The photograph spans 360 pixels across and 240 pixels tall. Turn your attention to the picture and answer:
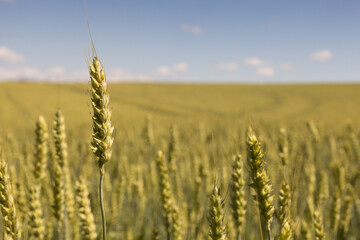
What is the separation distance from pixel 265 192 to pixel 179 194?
2.25 meters

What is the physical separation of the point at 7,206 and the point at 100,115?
2.34 feet

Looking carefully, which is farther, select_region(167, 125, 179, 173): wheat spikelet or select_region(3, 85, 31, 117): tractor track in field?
select_region(3, 85, 31, 117): tractor track in field

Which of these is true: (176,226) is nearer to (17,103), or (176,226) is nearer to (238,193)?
(238,193)

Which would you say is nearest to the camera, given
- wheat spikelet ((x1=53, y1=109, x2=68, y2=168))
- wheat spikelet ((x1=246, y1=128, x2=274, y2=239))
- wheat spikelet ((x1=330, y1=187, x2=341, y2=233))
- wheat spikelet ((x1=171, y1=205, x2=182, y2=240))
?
wheat spikelet ((x1=246, y1=128, x2=274, y2=239))

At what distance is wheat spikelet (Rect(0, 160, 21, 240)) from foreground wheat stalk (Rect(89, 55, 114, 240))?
0.52 meters

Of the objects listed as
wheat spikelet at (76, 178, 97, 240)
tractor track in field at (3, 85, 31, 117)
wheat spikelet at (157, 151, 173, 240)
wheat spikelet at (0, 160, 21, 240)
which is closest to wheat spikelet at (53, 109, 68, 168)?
wheat spikelet at (76, 178, 97, 240)

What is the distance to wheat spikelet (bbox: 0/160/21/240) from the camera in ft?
4.82

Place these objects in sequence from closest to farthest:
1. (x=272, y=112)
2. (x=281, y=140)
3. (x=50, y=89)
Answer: (x=281, y=140) → (x=272, y=112) → (x=50, y=89)

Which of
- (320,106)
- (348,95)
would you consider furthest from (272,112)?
(348,95)

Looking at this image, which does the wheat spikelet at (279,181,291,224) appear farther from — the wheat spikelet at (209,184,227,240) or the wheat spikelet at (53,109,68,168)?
the wheat spikelet at (53,109,68,168)

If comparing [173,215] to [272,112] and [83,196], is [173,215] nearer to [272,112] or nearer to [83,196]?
[83,196]

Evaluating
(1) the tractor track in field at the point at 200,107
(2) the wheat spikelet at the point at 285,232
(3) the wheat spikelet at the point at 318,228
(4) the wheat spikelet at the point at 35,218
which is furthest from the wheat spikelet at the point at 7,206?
(1) the tractor track in field at the point at 200,107

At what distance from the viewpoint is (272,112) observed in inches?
1272

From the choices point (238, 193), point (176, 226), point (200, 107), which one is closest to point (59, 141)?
point (176, 226)
